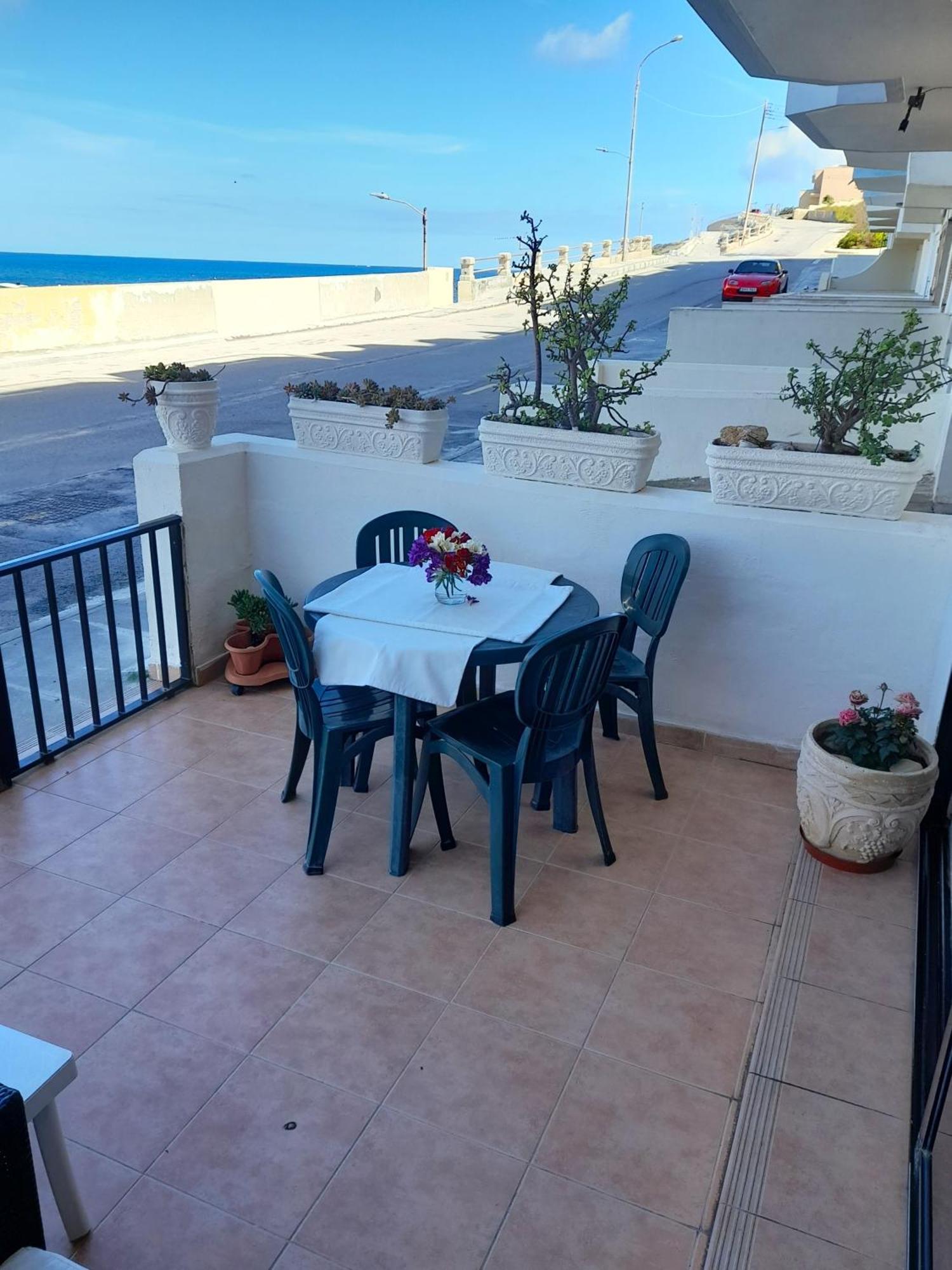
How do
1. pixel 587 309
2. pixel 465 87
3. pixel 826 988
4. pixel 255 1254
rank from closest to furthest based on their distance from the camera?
pixel 255 1254 < pixel 826 988 < pixel 587 309 < pixel 465 87

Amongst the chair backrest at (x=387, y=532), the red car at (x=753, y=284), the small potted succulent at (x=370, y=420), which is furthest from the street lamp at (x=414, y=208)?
the chair backrest at (x=387, y=532)

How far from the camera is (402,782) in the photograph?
9.06 feet

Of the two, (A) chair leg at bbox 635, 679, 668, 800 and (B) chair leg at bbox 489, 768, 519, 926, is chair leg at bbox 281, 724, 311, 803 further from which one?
(A) chair leg at bbox 635, 679, 668, 800

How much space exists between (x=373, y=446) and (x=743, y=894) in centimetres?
252

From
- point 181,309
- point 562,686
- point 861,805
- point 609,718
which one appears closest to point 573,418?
point 609,718

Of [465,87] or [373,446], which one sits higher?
[465,87]

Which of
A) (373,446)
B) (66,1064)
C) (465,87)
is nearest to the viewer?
(66,1064)

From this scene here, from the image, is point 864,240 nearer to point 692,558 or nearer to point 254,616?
point 692,558

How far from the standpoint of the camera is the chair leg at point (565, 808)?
10.1 ft

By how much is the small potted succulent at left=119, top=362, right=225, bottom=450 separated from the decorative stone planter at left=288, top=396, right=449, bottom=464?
0.41 meters

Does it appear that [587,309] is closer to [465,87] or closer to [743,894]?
[743,894]

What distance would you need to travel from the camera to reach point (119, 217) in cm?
4103

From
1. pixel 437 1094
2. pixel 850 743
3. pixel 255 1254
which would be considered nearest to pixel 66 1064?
pixel 255 1254

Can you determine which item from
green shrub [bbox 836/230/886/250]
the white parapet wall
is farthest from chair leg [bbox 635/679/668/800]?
green shrub [bbox 836/230/886/250]
